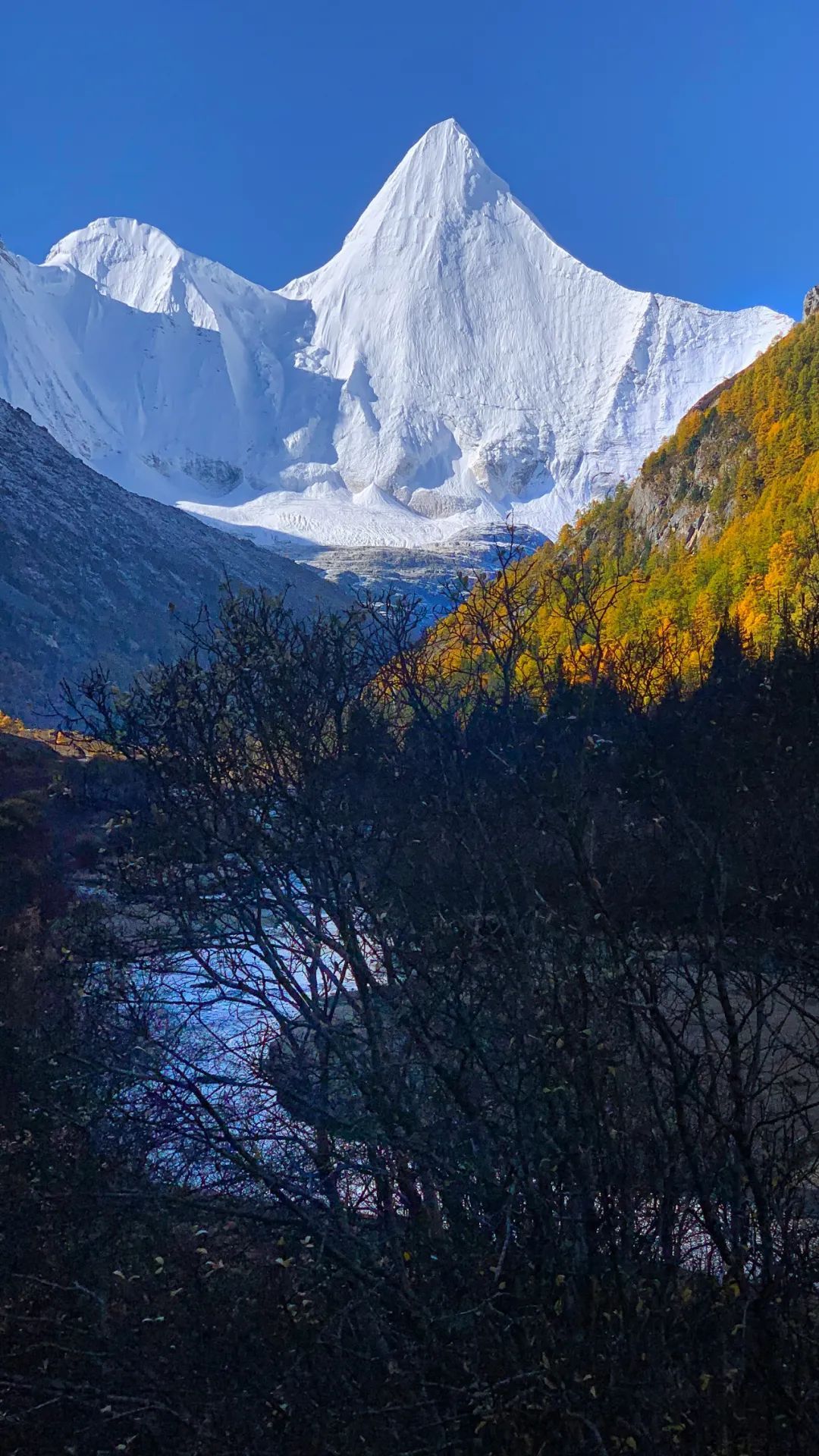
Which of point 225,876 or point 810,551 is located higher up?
point 810,551

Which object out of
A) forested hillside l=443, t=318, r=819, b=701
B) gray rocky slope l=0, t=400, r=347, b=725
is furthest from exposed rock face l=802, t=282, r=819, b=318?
gray rocky slope l=0, t=400, r=347, b=725

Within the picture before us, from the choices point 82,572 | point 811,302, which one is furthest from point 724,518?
point 82,572

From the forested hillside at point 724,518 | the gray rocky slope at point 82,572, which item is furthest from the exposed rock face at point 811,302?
the gray rocky slope at point 82,572

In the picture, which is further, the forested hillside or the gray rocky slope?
the gray rocky slope

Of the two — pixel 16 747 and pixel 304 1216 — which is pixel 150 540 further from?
pixel 304 1216

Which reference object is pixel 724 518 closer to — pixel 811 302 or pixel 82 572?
pixel 811 302

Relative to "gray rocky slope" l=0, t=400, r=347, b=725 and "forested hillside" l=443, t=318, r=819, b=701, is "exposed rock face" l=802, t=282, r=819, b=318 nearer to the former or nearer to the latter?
"forested hillside" l=443, t=318, r=819, b=701

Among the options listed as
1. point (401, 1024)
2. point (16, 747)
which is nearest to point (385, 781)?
point (401, 1024)

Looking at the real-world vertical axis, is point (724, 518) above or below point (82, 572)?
below
